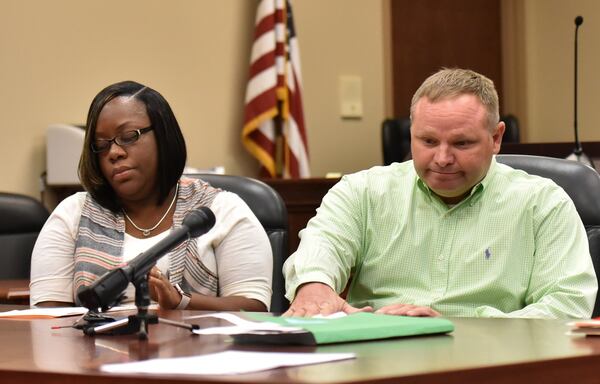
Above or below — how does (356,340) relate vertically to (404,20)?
below

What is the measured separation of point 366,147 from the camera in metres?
6.91

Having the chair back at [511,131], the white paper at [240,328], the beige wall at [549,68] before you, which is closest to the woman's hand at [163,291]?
the white paper at [240,328]

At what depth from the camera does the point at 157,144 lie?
2.86 meters

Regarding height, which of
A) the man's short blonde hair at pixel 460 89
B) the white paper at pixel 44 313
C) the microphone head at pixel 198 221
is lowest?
the white paper at pixel 44 313

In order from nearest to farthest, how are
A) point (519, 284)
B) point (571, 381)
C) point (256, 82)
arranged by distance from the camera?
point (571, 381)
point (519, 284)
point (256, 82)

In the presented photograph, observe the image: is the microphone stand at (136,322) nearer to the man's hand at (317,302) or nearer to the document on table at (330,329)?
the document on table at (330,329)

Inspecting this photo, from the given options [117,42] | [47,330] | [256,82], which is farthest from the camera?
[256,82]

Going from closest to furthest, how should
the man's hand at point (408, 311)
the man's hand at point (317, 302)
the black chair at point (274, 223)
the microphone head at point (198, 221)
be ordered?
the microphone head at point (198, 221), the man's hand at point (408, 311), the man's hand at point (317, 302), the black chair at point (274, 223)

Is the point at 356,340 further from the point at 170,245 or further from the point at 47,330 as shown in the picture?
the point at 47,330

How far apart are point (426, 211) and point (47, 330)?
3.35ft

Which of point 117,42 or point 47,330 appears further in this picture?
point 117,42

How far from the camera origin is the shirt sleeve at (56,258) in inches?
110

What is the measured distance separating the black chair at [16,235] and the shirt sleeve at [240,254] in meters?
1.23

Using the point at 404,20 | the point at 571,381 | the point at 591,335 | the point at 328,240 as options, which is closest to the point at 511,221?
the point at 328,240
